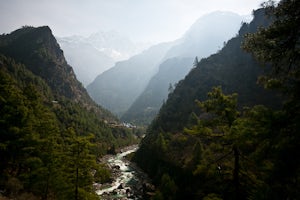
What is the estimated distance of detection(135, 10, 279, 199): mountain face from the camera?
215 feet

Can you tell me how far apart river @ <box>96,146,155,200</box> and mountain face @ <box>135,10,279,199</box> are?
3.68 metres

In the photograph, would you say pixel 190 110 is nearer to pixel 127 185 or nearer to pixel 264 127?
pixel 127 185

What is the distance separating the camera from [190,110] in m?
126

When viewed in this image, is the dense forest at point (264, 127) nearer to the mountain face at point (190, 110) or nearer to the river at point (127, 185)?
the mountain face at point (190, 110)

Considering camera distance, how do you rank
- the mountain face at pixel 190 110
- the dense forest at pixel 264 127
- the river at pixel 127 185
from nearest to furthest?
the dense forest at pixel 264 127, the mountain face at pixel 190 110, the river at pixel 127 185

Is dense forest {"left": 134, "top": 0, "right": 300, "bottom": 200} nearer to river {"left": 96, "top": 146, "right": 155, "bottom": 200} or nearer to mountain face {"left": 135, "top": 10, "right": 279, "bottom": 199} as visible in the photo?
mountain face {"left": 135, "top": 10, "right": 279, "bottom": 199}

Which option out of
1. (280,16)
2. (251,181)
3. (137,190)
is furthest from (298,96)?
(137,190)

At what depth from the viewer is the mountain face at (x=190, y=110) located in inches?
2576

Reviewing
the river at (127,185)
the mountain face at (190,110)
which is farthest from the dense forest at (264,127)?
the river at (127,185)

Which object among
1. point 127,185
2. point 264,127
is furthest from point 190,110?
point 264,127

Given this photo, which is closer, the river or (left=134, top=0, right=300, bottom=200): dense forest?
(left=134, top=0, right=300, bottom=200): dense forest

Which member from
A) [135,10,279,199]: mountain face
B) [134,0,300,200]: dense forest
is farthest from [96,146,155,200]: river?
[134,0,300,200]: dense forest

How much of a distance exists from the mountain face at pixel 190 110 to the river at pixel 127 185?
12.1 feet

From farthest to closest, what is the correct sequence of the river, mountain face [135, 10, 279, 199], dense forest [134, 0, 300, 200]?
the river, mountain face [135, 10, 279, 199], dense forest [134, 0, 300, 200]
